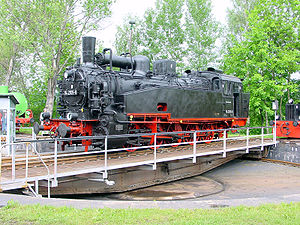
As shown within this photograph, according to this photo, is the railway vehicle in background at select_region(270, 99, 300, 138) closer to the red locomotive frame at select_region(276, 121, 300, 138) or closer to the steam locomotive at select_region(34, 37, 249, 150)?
the red locomotive frame at select_region(276, 121, 300, 138)

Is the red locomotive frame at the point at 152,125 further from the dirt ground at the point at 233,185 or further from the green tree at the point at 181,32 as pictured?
the green tree at the point at 181,32

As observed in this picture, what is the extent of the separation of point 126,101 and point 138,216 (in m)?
5.78

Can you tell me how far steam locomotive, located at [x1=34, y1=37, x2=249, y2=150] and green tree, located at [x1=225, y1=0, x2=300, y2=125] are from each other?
1004cm

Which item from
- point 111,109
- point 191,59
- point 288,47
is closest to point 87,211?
point 111,109

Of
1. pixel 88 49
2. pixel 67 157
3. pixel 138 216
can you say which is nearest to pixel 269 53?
pixel 88 49

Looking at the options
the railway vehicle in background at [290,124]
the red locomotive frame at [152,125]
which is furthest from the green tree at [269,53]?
the red locomotive frame at [152,125]

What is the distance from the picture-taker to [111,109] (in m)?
10.4

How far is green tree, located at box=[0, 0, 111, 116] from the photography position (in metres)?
21.9

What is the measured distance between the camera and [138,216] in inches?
200

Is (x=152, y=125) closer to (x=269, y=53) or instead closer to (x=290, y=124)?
(x=290, y=124)

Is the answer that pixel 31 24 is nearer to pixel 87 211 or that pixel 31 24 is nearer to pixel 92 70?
pixel 92 70

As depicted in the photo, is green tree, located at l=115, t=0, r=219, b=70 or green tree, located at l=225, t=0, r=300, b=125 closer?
green tree, located at l=225, t=0, r=300, b=125

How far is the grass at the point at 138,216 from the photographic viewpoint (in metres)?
4.81

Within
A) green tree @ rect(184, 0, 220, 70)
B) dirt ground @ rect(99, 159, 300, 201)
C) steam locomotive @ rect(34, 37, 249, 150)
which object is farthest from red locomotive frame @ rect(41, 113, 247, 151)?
green tree @ rect(184, 0, 220, 70)
